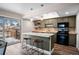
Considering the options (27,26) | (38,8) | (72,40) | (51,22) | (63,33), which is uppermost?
(38,8)

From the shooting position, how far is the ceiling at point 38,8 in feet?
5.83

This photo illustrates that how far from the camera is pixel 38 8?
6.14 ft

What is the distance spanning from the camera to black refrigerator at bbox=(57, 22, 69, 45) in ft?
→ 6.79

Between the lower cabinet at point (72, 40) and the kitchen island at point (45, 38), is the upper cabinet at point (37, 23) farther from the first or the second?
the lower cabinet at point (72, 40)

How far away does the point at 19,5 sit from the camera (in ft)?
5.97

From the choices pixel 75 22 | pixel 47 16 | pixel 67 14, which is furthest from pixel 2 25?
pixel 75 22

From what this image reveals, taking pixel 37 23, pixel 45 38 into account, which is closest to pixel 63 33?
pixel 45 38

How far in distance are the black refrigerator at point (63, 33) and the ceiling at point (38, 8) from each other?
287 mm

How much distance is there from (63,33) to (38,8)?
3.37 feet

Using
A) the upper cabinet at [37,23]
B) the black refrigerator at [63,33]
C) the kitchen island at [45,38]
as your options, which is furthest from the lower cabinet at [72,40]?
the upper cabinet at [37,23]

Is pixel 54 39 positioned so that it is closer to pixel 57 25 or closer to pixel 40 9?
pixel 57 25

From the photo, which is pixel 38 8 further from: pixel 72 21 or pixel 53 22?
pixel 72 21

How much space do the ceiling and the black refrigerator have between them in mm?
287

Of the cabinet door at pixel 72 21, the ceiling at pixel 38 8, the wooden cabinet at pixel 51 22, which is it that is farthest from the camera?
the wooden cabinet at pixel 51 22
